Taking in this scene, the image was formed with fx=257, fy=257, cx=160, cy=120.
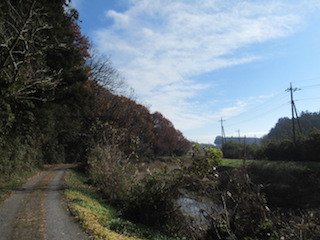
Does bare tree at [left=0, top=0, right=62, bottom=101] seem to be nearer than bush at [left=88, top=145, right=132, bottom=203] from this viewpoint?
Yes

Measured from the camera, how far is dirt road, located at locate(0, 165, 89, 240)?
704 centimetres

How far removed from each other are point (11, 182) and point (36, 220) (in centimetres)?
928

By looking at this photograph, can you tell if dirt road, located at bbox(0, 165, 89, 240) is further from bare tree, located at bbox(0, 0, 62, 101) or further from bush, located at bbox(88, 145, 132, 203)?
bare tree, located at bbox(0, 0, 62, 101)

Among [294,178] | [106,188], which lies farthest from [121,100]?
[294,178]

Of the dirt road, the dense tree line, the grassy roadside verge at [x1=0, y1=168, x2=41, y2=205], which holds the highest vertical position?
the dense tree line

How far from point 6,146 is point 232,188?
12.8 m

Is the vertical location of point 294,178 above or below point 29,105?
below

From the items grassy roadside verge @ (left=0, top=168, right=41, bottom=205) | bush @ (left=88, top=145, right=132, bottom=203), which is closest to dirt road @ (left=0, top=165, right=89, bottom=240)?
grassy roadside verge @ (left=0, top=168, right=41, bottom=205)

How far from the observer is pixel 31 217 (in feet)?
28.7

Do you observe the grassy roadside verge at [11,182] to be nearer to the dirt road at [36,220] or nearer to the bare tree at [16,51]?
the dirt road at [36,220]

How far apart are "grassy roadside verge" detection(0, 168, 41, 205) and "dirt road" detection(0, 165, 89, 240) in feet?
2.01

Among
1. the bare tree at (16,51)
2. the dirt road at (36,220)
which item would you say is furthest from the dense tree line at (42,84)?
the dirt road at (36,220)

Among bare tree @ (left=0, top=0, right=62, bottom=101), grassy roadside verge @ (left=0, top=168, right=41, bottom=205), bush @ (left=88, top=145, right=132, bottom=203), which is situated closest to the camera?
bare tree @ (left=0, top=0, right=62, bottom=101)

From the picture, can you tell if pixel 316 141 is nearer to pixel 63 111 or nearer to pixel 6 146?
pixel 63 111
